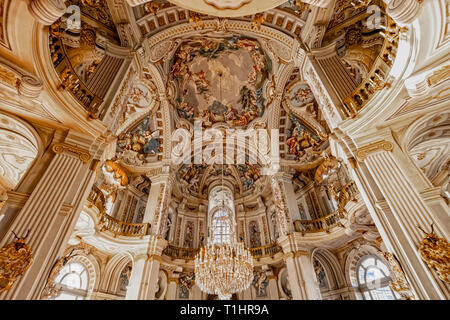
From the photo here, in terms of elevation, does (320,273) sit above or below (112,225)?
below

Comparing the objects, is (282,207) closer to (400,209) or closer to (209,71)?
(400,209)

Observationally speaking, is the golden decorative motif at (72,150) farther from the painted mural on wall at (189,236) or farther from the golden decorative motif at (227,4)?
the painted mural on wall at (189,236)

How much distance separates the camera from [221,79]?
14117mm

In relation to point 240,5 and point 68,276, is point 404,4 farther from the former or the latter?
point 68,276

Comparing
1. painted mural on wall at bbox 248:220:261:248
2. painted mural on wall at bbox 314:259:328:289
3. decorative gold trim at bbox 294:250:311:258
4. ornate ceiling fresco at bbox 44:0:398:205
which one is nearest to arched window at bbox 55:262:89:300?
ornate ceiling fresco at bbox 44:0:398:205

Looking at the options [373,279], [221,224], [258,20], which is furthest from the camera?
[221,224]

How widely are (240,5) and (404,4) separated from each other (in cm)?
378

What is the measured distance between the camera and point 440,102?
5129 mm

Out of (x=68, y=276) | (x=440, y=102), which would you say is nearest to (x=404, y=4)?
(x=440, y=102)

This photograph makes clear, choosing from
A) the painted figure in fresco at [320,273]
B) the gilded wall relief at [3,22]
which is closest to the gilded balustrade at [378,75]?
the gilded wall relief at [3,22]

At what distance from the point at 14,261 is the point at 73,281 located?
7612 mm

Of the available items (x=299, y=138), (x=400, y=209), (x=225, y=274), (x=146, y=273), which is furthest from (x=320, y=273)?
(x=146, y=273)

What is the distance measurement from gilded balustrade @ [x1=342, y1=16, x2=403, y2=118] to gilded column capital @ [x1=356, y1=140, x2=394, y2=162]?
3.10 ft

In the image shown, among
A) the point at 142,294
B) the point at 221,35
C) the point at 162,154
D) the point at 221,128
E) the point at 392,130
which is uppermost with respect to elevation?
the point at 221,35
